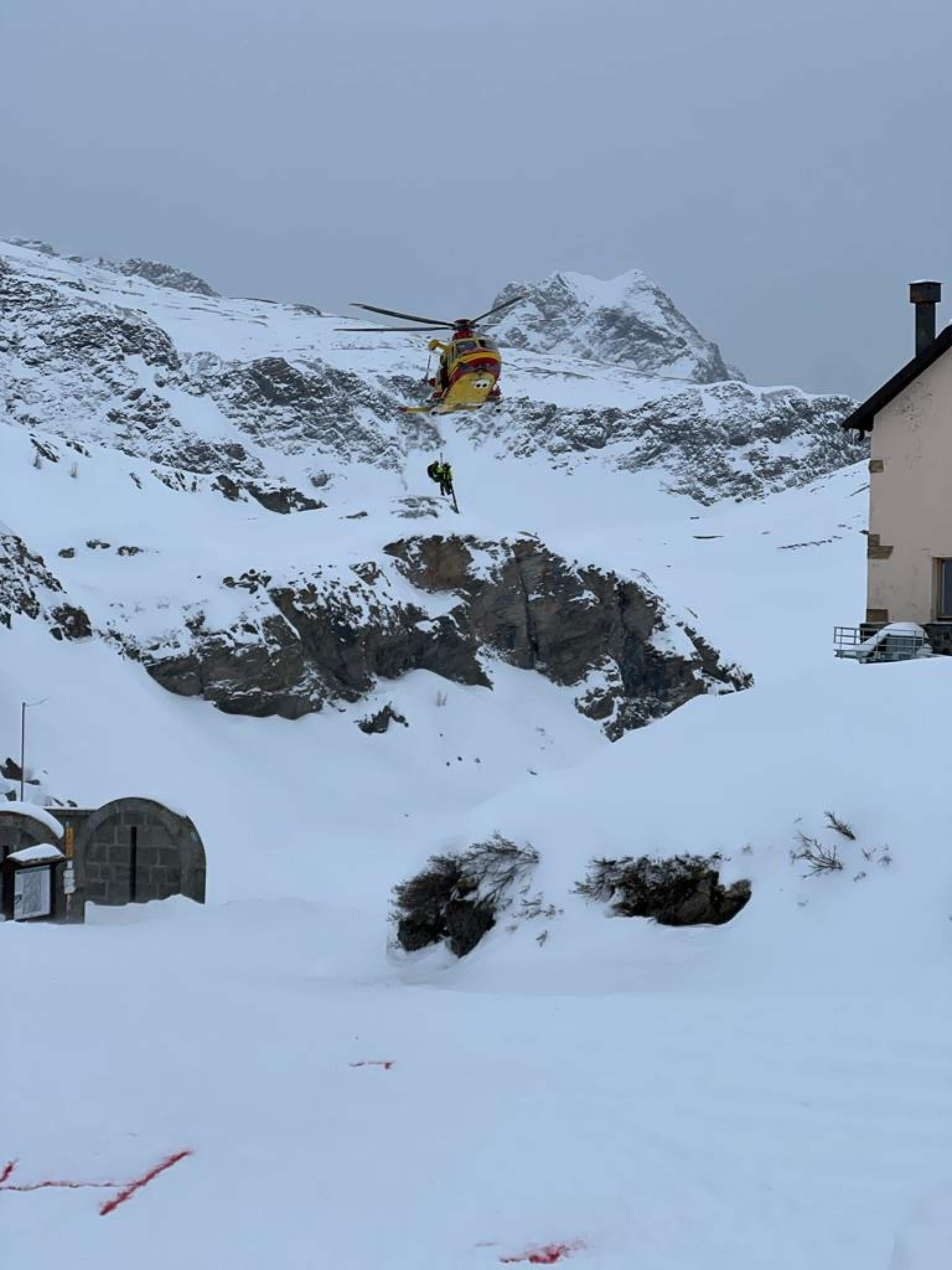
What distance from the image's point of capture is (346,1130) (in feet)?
24.8

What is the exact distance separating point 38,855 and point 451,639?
976 inches

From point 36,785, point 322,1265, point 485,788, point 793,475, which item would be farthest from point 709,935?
point 793,475

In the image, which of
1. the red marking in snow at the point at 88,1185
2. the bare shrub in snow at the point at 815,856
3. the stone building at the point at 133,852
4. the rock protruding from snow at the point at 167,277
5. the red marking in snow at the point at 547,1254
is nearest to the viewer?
the red marking in snow at the point at 547,1254

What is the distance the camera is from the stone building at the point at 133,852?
21.4 metres

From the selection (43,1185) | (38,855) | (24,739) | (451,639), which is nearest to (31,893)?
(38,855)

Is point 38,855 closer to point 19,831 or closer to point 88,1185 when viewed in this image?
point 19,831

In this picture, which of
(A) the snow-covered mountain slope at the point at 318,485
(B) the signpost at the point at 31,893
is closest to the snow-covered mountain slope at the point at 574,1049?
(B) the signpost at the point at 31,893

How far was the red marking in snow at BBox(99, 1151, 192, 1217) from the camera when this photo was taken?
21.8 ft

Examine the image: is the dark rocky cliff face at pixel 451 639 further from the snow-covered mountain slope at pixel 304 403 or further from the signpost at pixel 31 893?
the snow-covered mountain slope at pixel 304 403

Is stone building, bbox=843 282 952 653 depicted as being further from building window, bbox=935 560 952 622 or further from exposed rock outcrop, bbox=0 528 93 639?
exposed rock outcrop, bbox=0 528 93 639

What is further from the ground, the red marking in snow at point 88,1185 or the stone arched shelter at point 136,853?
the red marking in snow at point 88,1185

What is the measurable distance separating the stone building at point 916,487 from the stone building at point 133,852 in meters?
13.1

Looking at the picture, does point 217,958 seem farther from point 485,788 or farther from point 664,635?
point 664,635

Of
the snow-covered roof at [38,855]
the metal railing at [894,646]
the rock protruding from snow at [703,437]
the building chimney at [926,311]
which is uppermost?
the rock protruding from snow at [703,437]
